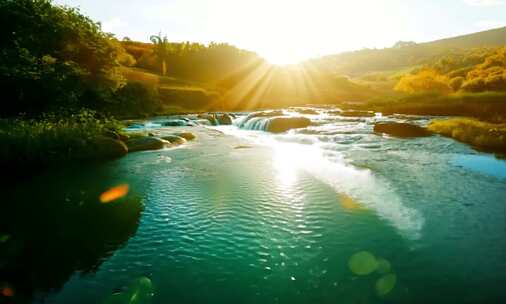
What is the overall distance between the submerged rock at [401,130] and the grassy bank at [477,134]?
1.46 metres

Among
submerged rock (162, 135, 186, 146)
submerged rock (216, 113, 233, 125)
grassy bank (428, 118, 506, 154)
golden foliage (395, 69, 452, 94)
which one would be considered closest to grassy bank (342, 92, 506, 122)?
grassy bank (428, 118, 506, 154)

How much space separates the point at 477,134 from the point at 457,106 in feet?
67.5

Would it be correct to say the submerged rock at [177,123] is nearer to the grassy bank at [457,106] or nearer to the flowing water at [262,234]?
the flowing water at [262,234]

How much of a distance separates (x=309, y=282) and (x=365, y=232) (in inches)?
141

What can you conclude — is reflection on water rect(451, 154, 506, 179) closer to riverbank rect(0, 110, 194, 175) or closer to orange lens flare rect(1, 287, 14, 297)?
orange lens flare rect(1, 287, 14, 297)

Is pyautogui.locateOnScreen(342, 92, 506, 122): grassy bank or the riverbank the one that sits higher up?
pyautogui.locateOnScreen(342, 92, 506, 122): grassy bank

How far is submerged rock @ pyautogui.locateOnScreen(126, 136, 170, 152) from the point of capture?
25888 millimetres

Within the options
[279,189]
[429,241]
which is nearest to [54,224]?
[279,189]

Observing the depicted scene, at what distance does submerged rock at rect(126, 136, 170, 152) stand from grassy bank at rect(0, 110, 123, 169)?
115 cm

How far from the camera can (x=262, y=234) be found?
10.8 m

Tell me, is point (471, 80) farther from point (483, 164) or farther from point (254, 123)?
point (483, 164)

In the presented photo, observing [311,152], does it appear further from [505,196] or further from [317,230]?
[317,230]

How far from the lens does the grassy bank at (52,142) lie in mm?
19391

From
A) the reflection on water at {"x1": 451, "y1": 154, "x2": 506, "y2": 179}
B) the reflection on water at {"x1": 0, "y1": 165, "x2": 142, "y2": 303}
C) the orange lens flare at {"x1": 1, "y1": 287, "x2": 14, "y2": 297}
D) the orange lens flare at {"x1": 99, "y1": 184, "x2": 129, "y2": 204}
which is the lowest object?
the orange lens flare at {"x1": 1, "y1": 287, "x2": 14, "y2": 297}
